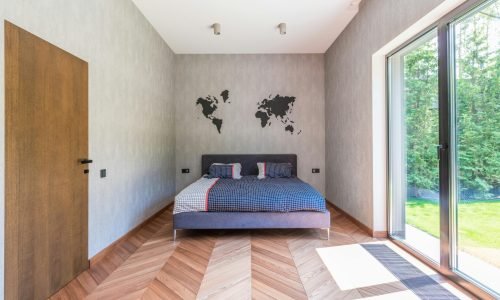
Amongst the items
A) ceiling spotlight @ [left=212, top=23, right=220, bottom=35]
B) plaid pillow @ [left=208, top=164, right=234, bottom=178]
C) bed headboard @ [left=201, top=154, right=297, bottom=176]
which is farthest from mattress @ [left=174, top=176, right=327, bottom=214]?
ceiling spotlight @ [left=212, top=23, right=220, bottom=35]

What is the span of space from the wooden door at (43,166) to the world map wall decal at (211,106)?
2.62 m

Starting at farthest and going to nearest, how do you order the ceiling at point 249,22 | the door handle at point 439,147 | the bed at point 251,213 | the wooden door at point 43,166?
the ceiling at point 249,22
the bed at point 251,213
the door handle at point 439,147
the wooden door at point 43,166

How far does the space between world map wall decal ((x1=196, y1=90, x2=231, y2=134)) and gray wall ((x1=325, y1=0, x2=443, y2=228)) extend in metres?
2.05

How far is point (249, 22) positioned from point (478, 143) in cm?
298

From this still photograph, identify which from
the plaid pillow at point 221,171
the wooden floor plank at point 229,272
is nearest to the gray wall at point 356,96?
the wooden floor plank at point 229,272

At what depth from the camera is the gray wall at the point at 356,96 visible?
8.25 feet

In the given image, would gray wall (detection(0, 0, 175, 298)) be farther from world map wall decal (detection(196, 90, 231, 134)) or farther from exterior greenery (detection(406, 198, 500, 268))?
exterior greenery (detection(406, 198, 500, 268))

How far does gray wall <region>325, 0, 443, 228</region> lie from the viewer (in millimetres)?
2516

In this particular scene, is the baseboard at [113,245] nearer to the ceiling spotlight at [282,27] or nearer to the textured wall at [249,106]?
the textured wall at [249,106]

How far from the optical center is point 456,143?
6.47ft

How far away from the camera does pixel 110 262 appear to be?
7.62 ft

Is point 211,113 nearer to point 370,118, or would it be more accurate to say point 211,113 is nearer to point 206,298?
point 370,118

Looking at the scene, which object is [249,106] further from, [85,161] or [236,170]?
[85,161]

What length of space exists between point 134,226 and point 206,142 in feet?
6.85
